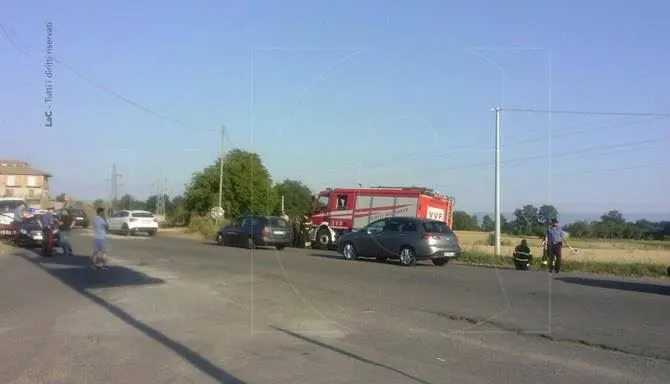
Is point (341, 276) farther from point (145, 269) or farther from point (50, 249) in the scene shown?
point (50, 249)

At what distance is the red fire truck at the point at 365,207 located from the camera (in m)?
32.2

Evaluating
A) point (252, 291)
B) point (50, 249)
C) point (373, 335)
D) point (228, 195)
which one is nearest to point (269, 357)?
point (373, 335)

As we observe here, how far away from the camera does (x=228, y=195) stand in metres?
55.3

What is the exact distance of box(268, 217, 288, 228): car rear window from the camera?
31.4m

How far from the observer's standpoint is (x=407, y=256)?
22625 millimetres

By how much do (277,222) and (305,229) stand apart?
355 centimetres

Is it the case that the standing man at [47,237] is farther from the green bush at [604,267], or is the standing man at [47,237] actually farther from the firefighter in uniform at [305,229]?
the green bush at [604,267]

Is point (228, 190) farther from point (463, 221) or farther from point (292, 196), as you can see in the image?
point (463, 221)

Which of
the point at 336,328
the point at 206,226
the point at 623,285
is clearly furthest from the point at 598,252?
the point at 336,328

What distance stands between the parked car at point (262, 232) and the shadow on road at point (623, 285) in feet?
50.0

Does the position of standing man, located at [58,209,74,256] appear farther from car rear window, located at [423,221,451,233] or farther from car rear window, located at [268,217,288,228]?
car rear window, located at [423,221,451,233]

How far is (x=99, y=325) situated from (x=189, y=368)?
10.8 feet

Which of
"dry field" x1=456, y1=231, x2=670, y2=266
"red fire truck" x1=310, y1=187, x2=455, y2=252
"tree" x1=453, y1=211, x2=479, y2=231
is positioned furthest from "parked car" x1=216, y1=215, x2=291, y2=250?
"tree" x1=453, y1=211, x2=479, y2=231

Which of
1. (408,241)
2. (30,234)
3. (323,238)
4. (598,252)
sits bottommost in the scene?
(598,252)
